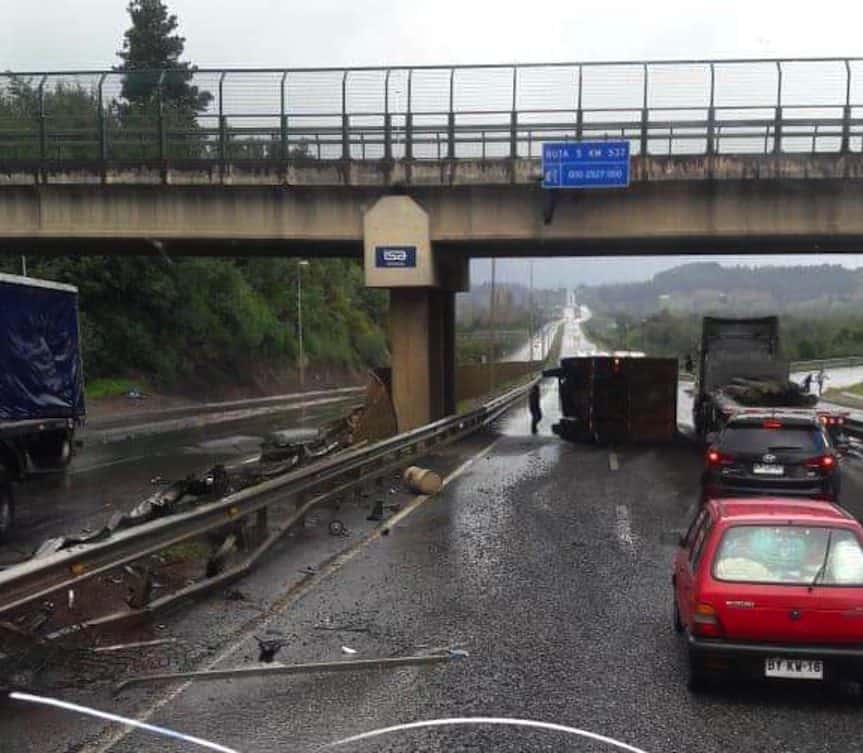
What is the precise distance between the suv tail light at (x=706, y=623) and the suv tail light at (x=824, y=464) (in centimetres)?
761

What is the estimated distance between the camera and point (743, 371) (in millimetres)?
30156

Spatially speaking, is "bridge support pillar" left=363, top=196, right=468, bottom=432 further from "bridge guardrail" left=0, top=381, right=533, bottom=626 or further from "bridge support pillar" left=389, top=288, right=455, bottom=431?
"bridge guardrail" left=0, top=381, right=533, bottom=626

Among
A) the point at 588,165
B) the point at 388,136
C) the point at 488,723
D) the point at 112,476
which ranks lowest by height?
the point at 112,476

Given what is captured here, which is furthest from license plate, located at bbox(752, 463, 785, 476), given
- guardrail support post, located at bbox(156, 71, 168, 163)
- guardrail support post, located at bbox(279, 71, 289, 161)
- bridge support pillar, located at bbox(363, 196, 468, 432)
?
guardrail support post, located at bbox(156, 71, 168, 163)

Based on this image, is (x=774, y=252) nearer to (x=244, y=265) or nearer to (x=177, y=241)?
(x=177, y=241)

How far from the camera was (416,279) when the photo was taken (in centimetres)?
2539

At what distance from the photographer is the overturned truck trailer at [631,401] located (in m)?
28.8

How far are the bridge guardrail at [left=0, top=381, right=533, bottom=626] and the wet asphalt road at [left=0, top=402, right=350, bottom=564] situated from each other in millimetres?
2753

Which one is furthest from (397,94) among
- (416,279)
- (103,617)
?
(103,617)

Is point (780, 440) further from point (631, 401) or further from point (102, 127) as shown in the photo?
point (102, 127)

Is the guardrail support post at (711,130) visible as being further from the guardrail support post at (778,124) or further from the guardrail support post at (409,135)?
the guardrail support post at (409,135)

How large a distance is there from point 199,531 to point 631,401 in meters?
20.9

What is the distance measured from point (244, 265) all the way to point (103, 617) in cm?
6233

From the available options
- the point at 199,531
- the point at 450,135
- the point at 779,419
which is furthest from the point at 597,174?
the point at 199,531
